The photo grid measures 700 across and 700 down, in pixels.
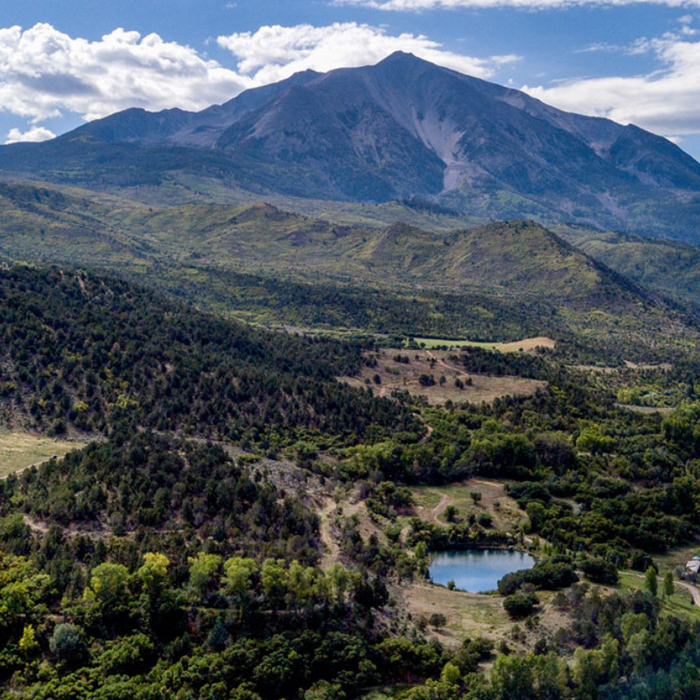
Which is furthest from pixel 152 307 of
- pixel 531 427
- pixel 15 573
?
pixel 15 573

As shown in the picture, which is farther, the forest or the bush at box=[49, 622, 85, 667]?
the forest

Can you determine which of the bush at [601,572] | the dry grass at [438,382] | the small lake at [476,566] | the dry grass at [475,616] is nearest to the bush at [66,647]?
the dry grass at [475,616]

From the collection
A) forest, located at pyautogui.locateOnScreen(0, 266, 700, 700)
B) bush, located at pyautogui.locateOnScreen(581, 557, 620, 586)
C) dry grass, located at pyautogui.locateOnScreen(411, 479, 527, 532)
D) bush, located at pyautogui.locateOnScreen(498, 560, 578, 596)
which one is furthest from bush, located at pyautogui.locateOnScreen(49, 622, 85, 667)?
bush, located at pyautogui.locateOnScreen(581, 557, 620, 586)

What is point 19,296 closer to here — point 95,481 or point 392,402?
point 95,481

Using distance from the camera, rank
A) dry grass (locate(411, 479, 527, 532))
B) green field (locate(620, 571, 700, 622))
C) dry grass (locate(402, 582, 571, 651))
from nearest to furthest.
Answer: dry grass (locate(402, 582, 571, 651)) < green field (locate(620, 571, 700, 622)) < dry grass (locate(411, 479, 527, 532))

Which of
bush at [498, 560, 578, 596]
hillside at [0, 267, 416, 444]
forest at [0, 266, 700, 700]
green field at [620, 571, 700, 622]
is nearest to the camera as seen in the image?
forest at [0, 266, 700, 700]

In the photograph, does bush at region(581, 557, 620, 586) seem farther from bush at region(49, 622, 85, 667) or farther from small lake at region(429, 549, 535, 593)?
bush at region(49, 622, 85, 667)

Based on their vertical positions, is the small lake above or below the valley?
below
